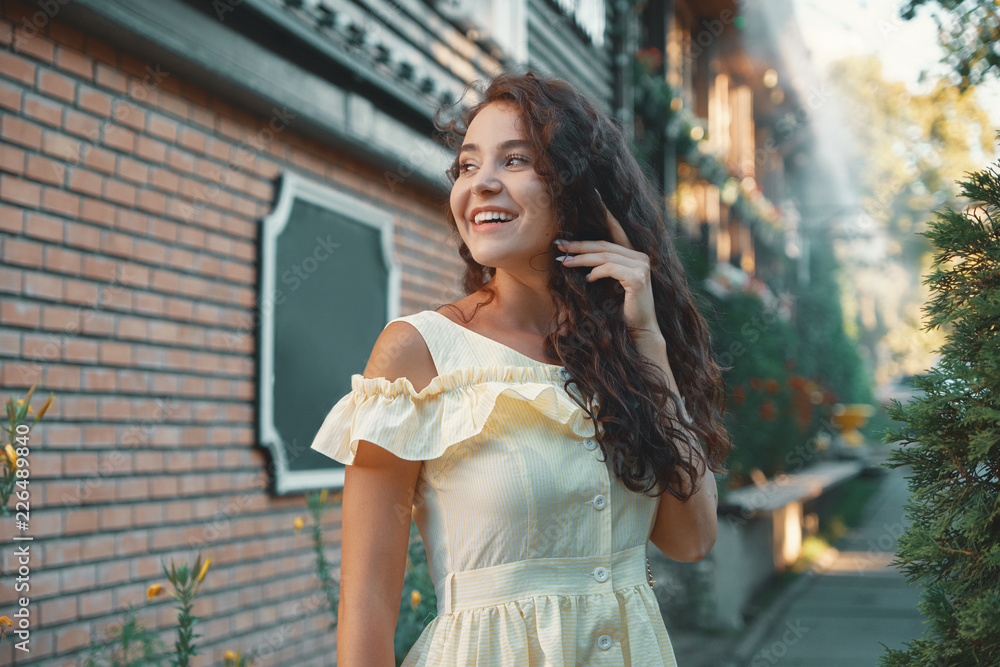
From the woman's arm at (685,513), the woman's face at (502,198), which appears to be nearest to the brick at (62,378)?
the woman's face at (502,198)

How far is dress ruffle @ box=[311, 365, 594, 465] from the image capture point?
1.63m

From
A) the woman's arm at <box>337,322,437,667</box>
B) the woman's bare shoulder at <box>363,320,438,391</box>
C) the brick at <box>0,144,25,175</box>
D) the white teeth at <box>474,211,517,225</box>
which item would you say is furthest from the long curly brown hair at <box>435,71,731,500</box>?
the brick at <box>0,144,25,175</box>

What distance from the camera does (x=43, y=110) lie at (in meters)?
2.82

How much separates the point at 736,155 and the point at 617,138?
14.4 metres

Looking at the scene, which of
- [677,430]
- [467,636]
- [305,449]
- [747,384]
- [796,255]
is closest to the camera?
[467,636]

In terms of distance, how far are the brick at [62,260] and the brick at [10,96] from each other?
0.45m

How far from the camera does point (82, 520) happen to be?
9.66 ft

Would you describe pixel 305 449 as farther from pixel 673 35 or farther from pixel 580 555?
pixel 673 35

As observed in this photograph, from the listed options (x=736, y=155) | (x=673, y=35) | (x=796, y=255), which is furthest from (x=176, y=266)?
(x=796, y=255)

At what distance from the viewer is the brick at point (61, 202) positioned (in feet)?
9.29

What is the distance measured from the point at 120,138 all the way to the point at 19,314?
800 millimetres

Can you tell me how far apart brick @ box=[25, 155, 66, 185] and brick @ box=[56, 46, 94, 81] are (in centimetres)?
33

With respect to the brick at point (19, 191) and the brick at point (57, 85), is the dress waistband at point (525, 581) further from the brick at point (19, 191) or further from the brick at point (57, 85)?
the brick at point (57, 85)

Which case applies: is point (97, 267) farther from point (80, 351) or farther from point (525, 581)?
point (525, 581)
